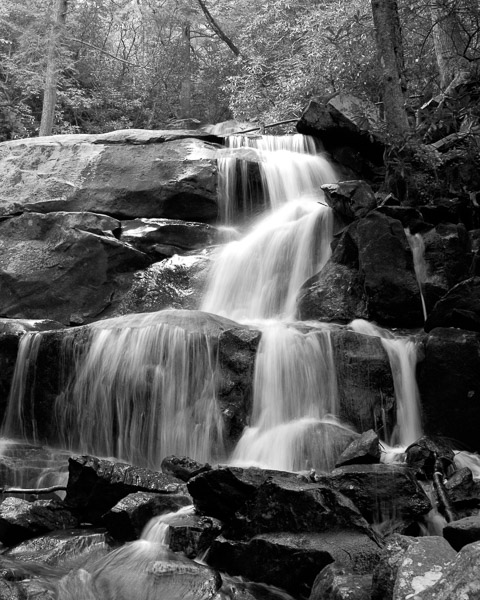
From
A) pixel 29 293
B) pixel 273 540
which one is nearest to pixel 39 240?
pixel 29 293

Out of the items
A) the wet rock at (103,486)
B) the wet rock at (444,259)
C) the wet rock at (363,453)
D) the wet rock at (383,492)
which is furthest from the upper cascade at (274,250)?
the wet rock at (383,492)

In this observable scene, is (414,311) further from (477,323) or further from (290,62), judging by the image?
(290,62)

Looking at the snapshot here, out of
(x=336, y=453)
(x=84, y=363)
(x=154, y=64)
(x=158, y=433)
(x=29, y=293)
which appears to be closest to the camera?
(x=336, y=453)

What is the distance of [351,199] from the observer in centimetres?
972

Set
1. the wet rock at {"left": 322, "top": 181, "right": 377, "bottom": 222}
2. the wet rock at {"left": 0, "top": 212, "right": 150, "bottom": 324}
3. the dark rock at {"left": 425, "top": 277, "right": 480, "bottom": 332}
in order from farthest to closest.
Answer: the wet rock at {"left": 0, "top": 212, "right": 150, "bottom": 324} → the wet rock at {"left": 322, "top": 181, "right": 377, "bottom": 222} → the dark rock at {"left": 425, "top": 277, "right": 480, "bottom": 332}

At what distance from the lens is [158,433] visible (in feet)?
23.7

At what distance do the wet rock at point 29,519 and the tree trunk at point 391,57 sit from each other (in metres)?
7.83

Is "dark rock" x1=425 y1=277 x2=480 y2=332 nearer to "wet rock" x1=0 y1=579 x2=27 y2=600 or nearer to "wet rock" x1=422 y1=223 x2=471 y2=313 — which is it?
"wet rock" x1=422 y1=223 x2=471 y2=313

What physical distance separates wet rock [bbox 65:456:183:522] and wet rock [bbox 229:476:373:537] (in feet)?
3.32

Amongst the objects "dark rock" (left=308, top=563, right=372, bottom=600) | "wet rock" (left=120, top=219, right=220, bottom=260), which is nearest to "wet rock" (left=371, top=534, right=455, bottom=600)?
"dark rock" (left=308, top=563, right=372, bottom=600)

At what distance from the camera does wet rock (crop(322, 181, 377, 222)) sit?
31.4 ft

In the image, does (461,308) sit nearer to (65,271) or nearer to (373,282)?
(373,282)

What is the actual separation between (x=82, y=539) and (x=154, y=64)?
20.5 m

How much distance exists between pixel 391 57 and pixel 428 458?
703 centimetres
